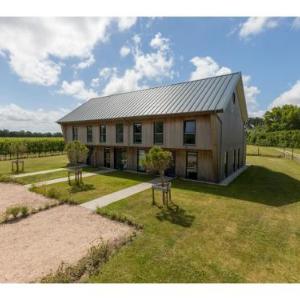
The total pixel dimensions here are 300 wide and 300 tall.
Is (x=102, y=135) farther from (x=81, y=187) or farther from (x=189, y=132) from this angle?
(x=189, y=132)

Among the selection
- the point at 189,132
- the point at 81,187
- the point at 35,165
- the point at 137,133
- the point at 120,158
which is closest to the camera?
the point at 81,187

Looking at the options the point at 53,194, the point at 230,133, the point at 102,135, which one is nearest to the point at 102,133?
the point at 102,135

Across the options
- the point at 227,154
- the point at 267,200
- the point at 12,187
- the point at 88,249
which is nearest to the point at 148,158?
the point at 88,249

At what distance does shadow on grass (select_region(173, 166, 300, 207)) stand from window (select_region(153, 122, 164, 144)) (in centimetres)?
363

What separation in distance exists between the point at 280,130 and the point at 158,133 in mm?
65850

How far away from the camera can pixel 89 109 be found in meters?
24.6

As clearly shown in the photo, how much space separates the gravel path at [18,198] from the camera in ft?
34.9

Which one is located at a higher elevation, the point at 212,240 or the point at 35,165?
the point at 35,165

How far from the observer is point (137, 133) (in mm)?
18031

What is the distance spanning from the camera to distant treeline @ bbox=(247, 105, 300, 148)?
161 ft

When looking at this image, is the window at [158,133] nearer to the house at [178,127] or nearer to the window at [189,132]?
the house at [178,127]

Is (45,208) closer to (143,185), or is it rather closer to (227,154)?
(143,185)

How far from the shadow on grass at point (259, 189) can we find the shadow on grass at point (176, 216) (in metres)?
3.67

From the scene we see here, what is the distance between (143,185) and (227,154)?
→ 776 cm
